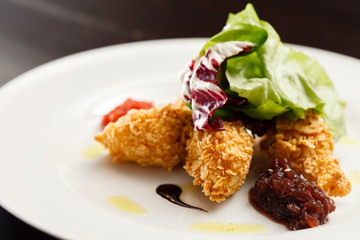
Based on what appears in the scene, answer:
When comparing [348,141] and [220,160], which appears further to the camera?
[348,141]

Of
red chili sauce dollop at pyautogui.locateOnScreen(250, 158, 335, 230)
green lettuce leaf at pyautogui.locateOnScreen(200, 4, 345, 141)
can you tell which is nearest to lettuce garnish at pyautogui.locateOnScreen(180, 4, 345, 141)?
green lettuce leaf at pyautogui.locateOnScreen(200, 4, 345, 141)

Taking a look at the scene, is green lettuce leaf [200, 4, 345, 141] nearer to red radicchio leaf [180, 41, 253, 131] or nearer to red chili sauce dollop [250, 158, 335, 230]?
red radicchio leaf [180, 41, 253, 131]

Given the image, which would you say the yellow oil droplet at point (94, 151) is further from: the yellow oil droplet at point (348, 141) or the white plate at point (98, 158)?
the yellow oil droplet at point (348, 141)

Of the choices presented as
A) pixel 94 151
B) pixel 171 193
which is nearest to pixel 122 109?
pixel 94 151

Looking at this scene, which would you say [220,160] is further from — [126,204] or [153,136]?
[126,204]

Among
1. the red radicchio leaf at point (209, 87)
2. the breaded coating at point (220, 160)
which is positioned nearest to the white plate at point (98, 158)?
the breaded coating at point (220, 160)

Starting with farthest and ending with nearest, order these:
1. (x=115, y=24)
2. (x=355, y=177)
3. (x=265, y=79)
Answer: (x=115, y=24), (x=355, y=177), (x=265, y=79)

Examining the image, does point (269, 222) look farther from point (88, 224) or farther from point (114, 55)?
point (114, 55)
